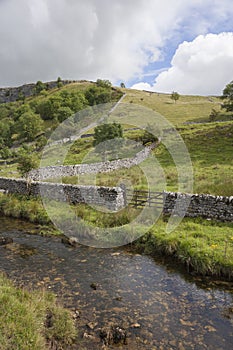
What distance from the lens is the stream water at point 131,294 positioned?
8.98 metres

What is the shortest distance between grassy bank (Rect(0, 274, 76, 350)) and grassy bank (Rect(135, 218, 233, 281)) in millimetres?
6508

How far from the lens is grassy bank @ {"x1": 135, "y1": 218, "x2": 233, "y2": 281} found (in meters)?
12.5

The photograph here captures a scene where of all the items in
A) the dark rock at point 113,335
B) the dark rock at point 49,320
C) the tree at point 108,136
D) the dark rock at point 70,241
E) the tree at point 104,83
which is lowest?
the dark rock at point 113,335

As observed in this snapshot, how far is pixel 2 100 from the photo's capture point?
621 feet

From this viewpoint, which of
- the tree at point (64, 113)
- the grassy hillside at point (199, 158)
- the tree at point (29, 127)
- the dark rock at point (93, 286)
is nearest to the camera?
the dark rock at point (93, 286)

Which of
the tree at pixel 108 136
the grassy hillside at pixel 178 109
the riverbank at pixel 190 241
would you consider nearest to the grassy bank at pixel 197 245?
the riverbank at pixel 190 241

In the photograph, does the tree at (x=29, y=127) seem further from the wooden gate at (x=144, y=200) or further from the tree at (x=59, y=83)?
the wooden gate at (x=144, y=200)

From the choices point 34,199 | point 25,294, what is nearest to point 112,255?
point 25,294

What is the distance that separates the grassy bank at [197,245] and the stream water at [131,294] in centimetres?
68

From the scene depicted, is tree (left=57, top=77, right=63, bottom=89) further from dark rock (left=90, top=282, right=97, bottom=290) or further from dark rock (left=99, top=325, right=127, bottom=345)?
dark rock (left=99, top=325, right=127, bottom=345)

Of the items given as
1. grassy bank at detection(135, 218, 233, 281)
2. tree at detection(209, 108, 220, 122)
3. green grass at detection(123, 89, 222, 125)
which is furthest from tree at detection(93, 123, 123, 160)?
grassy bank at detection(135, 218, 233, 281)

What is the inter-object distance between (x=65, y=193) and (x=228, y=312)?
16227mm

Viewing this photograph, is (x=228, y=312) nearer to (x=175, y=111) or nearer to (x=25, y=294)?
(x=25, y=294)

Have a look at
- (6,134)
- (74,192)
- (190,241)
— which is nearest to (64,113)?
(6,134)
